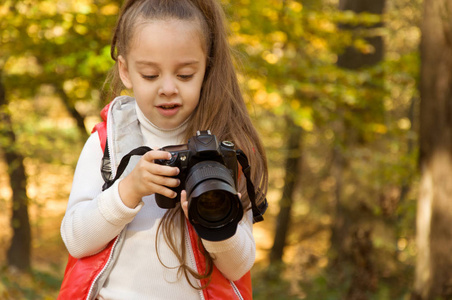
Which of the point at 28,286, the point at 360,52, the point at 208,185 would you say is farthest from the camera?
the point at 360,52

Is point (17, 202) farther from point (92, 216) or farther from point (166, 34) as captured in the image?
point (166, 34)

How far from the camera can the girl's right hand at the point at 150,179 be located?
146 cm

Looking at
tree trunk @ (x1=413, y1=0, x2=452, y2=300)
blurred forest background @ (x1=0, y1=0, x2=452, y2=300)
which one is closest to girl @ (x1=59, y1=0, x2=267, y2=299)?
blurred forest background @ (x1=0, y1=0, x2=452, y2=300)

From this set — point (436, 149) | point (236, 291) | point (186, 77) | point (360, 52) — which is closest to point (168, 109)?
point (186, 77)

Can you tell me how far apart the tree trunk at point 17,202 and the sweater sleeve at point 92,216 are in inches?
161

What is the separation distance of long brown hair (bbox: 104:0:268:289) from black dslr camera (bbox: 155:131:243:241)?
0.21m

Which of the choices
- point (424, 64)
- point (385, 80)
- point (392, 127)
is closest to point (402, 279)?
point (392, 127)

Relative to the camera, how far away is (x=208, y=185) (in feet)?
4.43

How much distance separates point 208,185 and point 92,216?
44 centimetres

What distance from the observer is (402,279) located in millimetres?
7879

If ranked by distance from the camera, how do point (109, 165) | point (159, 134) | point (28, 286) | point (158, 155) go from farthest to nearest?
point (28, 286) < point (159, 134) < point (109, 165) < point (158, 155)

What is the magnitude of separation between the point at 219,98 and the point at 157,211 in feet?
1.45

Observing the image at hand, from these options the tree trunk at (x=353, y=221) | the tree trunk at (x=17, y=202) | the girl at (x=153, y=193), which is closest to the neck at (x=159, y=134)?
the girl at (x=153, y=193)

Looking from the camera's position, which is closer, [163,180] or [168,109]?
[163,180]
